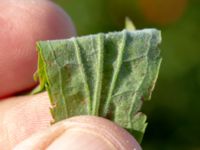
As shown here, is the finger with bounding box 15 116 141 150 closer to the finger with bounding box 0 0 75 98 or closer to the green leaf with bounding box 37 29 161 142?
the green leaf with bounding box 37 29 161 142

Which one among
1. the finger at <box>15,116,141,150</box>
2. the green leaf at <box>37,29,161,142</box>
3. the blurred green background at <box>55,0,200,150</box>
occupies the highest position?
the green leaf at <box>37,29,161,142</box>

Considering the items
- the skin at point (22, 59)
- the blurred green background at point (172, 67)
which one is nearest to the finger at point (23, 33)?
the skin at point (22, 59)

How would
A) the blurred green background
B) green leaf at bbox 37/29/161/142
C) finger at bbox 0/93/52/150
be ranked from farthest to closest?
the blurred green background → finger at bbox 0/93/52/150 → green leaf at bbox 37/29/161/142

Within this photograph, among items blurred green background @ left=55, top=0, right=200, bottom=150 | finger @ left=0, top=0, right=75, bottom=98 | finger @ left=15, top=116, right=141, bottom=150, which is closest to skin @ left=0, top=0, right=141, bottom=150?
finger @ left=0, top=0, right=75, bottom=98

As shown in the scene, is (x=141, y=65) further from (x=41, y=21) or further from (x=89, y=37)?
(x=41, y=21)

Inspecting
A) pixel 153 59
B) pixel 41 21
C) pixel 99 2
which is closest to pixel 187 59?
pixel 99 2

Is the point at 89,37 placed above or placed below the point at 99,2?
above

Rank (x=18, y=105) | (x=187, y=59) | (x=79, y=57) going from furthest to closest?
(x=187, y=59) < (x=18, y=105) < (x=79, y=57)

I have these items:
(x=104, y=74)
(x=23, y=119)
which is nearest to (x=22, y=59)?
(x=23, y=119)
